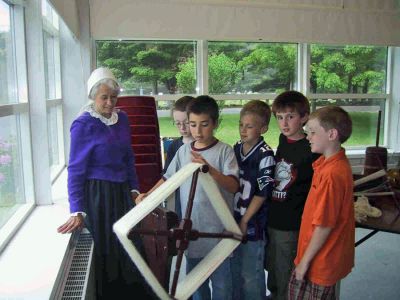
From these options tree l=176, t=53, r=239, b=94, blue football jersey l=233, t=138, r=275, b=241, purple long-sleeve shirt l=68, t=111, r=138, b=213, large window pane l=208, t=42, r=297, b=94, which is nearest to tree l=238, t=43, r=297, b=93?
large window pane l=208, t=42, r=297, b=94

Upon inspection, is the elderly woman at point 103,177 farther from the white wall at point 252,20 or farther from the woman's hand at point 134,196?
the white wall at point 252,20

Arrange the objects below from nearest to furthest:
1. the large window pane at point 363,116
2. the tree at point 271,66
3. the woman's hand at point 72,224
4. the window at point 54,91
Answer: the woman's hand at point 72,224
the window at point 54,91
the tree at point 271,66
the large window pane at point 363,116

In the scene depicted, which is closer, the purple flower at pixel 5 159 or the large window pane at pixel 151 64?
the purple flower at pixel 5 159

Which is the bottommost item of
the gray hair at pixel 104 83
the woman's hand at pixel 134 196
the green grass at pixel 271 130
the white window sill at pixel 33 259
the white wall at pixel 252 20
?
the white window sill at pixel 33 259

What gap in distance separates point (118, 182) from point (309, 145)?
85 cm

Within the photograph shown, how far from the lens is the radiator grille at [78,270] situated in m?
1.45

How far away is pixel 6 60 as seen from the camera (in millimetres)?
1939

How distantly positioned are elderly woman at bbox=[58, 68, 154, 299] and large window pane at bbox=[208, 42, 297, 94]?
2.55 m

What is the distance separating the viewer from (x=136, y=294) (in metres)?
1.86

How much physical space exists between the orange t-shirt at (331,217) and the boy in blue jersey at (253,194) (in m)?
0.20

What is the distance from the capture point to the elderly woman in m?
1.58

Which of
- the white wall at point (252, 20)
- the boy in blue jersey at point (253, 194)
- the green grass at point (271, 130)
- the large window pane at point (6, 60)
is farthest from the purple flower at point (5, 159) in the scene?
the green grass at point (271, 130)

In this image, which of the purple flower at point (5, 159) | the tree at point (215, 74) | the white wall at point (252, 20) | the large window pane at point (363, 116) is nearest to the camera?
the purple flower at point (5, 159)

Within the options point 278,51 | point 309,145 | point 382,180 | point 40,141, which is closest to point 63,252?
point 40,141
